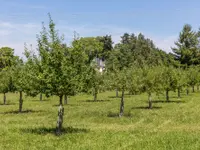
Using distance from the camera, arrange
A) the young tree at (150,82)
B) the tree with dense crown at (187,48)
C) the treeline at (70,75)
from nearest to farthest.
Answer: the treeline at (70,75)
the young tree at (150,82)
the tree with dense crown at (187,48)

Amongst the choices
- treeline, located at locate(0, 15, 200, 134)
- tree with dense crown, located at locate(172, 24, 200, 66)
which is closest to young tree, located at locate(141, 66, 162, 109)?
treeline, located at locate(0, 15, 200, 134)

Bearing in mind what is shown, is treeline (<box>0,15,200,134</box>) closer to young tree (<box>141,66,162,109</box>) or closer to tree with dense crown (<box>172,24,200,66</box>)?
young tree (<box>141,66,162,109</box>)

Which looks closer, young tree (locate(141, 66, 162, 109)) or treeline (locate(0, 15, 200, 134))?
treeline (locate(0, 15, 200, 134))

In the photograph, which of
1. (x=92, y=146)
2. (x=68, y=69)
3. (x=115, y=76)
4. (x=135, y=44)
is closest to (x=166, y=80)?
(x=115, y=76)

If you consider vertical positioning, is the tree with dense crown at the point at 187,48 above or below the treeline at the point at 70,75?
above

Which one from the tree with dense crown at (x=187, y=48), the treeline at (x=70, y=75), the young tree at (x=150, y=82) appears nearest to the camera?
the treeline at (x=70, y=75)

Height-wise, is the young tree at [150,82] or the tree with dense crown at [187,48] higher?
the tree with dense crown at [187,48]

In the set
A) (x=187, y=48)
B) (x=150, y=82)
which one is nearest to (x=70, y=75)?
(x=150, y=82)

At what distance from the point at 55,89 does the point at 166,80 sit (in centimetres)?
3758

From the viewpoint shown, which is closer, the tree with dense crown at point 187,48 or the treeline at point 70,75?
the treeline at point 70,75

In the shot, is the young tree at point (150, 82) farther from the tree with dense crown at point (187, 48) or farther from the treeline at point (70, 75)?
the tree with dense crown at point (187, 48)

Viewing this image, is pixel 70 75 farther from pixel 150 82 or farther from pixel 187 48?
pixel 187 48

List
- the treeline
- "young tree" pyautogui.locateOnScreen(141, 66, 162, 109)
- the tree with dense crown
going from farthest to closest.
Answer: the tree with dense crown, "young tree" pyautogui.locateOnScreen(141, 66, 162, 109), the treeline

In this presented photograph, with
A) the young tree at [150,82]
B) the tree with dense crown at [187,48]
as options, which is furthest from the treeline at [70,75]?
the tree with dense crown at [187,48]
